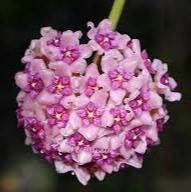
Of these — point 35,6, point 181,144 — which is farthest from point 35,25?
point 181,144

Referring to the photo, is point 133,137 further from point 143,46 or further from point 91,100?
point 143,46

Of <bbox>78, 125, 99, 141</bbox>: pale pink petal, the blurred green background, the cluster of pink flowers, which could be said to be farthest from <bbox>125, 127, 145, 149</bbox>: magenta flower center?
the blurred green background

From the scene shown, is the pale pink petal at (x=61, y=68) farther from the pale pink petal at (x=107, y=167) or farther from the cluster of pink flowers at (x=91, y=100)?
the pale pink petal at (x=107, y=167)

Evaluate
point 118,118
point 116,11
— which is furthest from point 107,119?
point 116,11

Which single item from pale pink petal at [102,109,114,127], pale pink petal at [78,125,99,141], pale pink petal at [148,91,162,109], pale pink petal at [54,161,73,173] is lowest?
pale pink petal at [54,161,73,173]

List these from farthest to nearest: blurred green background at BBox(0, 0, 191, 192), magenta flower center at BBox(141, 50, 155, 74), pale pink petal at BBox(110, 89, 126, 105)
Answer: blurred green background at BBox(0, 0, 191, 192)
magenta flower center at BBox(141, 50, 155, 74)
pale pink petal at BBox(110, 89, 126, 105)

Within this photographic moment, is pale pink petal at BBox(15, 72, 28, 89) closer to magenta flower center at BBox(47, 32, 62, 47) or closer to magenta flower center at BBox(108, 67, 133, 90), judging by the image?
magenta flower center at BBox(47, 32, 62, 47)

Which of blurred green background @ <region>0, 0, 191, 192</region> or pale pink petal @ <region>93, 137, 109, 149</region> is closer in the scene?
pale pink petal @ <region>93, 137, 109, 149</region>

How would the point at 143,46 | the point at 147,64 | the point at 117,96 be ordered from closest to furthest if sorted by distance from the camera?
1. the point at 117,96
2. the point at 147,64
3. the point at 143,46
